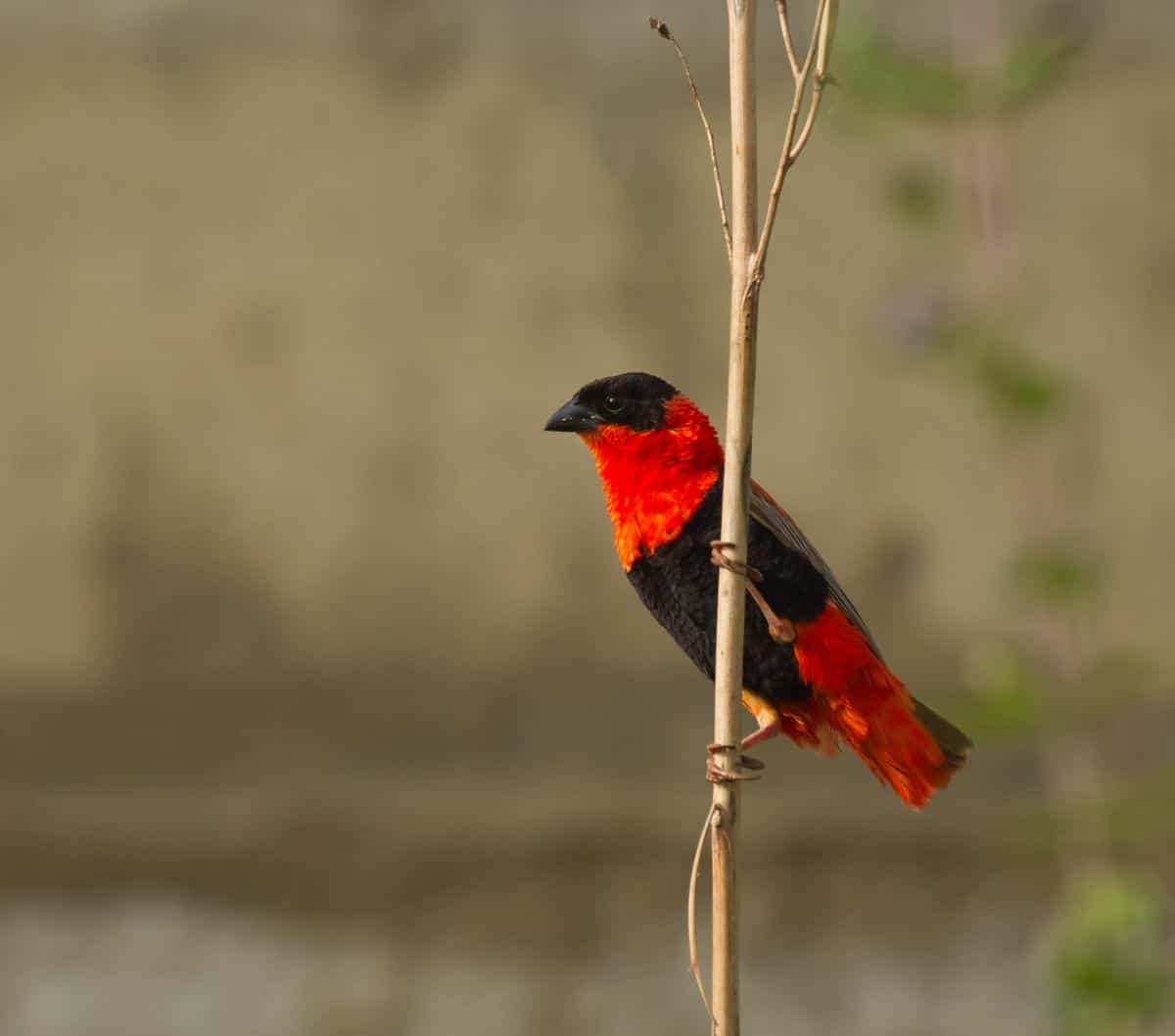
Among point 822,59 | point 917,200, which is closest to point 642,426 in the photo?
point 822,59

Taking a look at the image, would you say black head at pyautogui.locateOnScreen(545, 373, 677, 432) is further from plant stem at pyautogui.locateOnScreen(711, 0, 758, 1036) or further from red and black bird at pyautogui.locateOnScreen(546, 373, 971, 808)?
plant stem at pyautogui.locateOnScreen(711, 0, 758, 1036)

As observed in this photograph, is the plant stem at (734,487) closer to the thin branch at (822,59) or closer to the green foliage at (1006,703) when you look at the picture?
the thin branch at (822,59)

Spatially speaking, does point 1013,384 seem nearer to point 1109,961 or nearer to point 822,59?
point 1109,961

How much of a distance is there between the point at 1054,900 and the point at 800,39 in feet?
7.13

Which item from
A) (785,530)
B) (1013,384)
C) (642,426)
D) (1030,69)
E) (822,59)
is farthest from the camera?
(1013,384)

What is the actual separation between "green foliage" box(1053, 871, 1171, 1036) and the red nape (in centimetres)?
147

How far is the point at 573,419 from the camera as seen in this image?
1.75 meters

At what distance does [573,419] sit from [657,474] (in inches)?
5.4

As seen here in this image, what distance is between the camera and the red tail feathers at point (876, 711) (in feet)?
6.11

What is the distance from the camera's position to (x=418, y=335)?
431 cm

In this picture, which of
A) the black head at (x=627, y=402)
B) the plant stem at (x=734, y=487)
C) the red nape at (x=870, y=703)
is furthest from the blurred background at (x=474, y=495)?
the plant stem at (x=734, y=487)

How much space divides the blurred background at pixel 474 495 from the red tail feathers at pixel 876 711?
2.23 m

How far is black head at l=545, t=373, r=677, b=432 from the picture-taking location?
178cm

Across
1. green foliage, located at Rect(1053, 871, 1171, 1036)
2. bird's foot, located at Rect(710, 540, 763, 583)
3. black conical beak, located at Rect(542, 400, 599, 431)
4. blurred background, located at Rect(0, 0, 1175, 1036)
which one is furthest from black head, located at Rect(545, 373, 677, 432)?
blurred background, located at Rect(0, 0, 1175, 1036)
